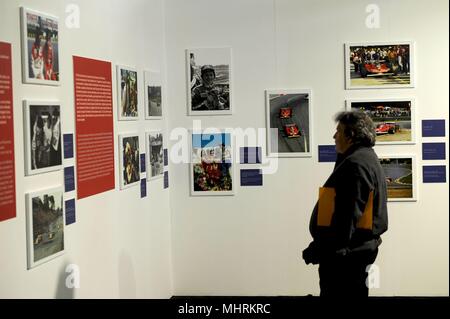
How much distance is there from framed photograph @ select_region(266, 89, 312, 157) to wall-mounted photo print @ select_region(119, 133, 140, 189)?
1202 mm

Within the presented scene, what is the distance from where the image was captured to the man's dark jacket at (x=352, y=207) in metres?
3.66

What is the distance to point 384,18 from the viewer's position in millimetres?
Result: 5418

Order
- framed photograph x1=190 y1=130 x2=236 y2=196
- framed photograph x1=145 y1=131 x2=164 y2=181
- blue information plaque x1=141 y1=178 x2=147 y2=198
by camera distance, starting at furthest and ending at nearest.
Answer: framed photograph x1=190 y1=130 x2=236 y2=196, framed photograph x1=145 y1=131 x2=164 y2=181, blue information plaque x1=141 y1=178 x2=147 y2=198

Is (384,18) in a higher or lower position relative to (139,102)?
higher

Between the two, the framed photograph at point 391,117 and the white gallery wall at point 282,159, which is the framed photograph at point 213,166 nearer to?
the white gallery wall at point 282,159

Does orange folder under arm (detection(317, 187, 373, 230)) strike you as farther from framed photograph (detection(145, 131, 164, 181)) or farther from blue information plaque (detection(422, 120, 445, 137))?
blue information plaque (detection(422, 120, 445, 137))

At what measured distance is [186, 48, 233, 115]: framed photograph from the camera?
548 centimetres

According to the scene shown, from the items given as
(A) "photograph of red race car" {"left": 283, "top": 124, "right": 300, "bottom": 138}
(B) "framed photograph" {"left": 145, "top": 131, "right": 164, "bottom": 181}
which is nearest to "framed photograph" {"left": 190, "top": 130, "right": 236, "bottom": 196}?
(B) "framed photograph" {"left": 145, "top": 131, "right": 164, "bottom": 181}

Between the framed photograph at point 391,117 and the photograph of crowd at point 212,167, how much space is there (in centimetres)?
104

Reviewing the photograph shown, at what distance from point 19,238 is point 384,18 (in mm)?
3475

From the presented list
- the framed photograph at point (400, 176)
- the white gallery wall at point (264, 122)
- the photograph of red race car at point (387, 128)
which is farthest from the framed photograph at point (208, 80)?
the framed photograph at point (400, 176)

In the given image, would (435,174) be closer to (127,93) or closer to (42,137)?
(127,93)
